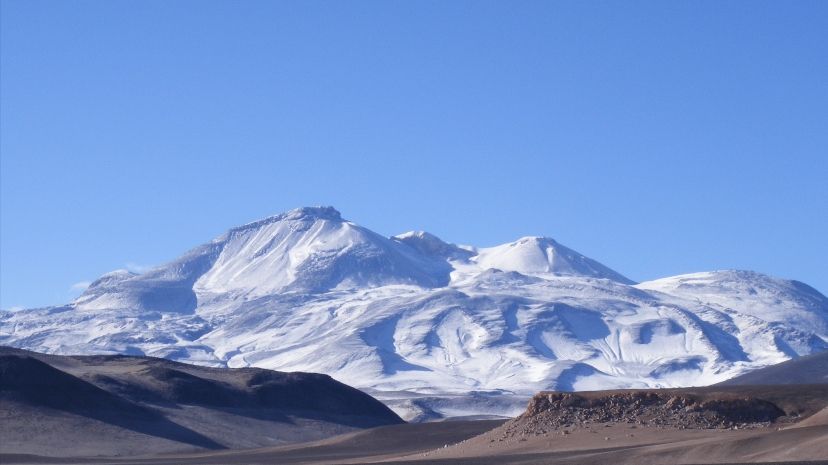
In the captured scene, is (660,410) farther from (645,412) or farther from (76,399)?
(76,399)

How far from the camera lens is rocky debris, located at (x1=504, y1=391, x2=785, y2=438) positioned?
69.2m

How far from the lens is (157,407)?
399ft

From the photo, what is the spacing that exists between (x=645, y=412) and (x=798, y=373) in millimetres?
68876

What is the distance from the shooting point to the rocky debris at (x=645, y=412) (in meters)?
69.2

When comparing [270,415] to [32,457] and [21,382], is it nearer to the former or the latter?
[21,382]

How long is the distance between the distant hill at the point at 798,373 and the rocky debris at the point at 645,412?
193 feet

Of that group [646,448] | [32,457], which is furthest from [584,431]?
[32,457]

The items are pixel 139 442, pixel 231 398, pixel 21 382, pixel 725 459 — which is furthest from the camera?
pixel 231 398

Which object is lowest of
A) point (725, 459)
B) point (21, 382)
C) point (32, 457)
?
point (725, 459)

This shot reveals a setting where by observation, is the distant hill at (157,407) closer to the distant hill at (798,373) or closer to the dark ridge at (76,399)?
the dark ridge at (76,399)

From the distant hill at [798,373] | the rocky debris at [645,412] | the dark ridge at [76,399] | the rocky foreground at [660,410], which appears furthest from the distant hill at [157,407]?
the rocky debris at [645,412]

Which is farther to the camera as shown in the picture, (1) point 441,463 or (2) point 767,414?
(2) point 767,414

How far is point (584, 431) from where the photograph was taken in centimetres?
7019

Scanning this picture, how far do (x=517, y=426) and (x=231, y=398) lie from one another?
6306 centimetres
